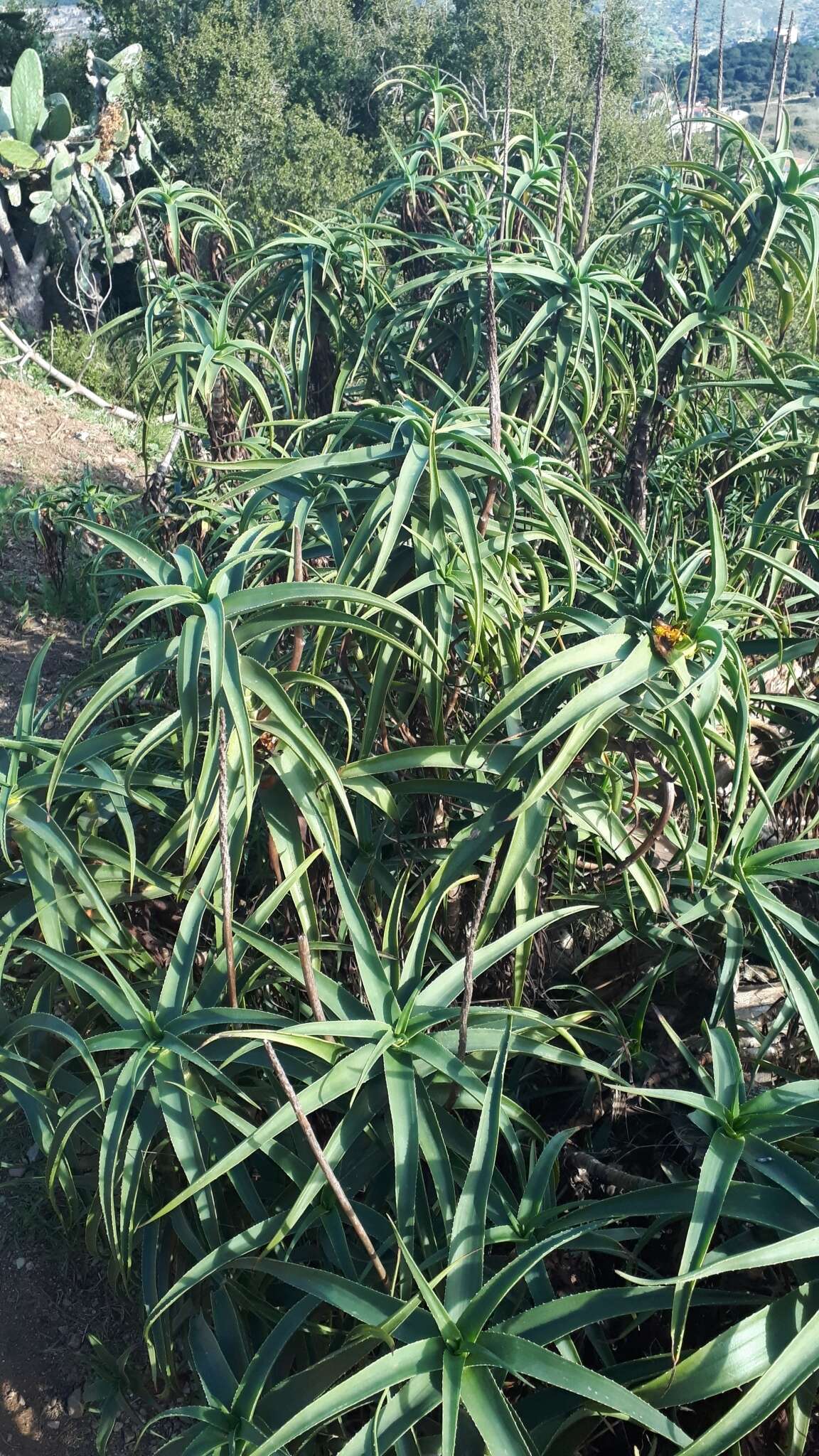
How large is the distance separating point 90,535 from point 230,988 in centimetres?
219

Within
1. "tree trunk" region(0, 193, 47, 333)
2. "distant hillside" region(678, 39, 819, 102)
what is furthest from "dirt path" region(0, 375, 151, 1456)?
"distant hillside" region(678, 39, 819, 102)

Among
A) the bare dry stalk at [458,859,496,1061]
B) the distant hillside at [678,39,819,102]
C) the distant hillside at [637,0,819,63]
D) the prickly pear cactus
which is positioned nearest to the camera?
the bare dry stalk at [458,859,496,1061]

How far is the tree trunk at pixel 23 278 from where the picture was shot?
564 centimetres

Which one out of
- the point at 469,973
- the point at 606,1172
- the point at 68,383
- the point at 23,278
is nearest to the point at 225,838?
the point at 469,973

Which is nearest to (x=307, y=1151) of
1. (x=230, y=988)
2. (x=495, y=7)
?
(x=230, y=988)

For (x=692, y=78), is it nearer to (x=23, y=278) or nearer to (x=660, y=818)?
(x=660, y=818)

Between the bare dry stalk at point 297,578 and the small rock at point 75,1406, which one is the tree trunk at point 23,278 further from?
the small rock at point 75,1406

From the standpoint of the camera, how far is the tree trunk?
5641 millimetres

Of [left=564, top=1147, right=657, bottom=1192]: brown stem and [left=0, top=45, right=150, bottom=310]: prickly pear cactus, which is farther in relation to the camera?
[left=0, top=45, right=150, bottom=310]: prickly pear cactus

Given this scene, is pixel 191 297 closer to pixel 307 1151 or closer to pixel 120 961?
pixel 120 961

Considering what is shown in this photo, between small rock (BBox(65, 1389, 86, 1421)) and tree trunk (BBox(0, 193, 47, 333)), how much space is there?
5511 millimetres

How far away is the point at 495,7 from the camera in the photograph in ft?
37.1

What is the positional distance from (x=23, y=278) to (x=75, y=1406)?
576cm

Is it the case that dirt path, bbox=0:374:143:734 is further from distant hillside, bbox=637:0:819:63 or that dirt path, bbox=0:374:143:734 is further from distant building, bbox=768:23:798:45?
distant hillside, bbox=637:0:819:63
